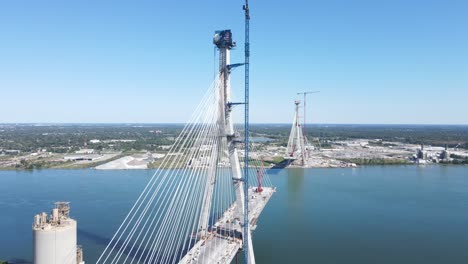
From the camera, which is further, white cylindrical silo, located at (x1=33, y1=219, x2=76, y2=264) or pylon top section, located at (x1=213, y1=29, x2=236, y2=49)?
pylon top section, located at (x1=213, y1=29, x2=236, y2=49)

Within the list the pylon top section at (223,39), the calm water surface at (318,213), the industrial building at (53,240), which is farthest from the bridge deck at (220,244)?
the pylon top section at (223,39)

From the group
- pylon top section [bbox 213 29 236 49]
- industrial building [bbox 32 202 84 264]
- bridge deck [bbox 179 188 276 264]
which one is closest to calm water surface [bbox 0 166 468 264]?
bridge deck [bbox 179 188 276 264]

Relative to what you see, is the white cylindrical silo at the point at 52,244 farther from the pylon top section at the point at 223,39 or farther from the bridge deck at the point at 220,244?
the pylon top section at the point at 223,39

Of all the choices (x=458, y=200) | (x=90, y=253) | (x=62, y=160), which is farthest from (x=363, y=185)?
(x=62, y=160)

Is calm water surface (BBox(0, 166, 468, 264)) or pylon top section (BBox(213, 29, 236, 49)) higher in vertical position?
pylon top section (BBox(213, 29, 236, 49))

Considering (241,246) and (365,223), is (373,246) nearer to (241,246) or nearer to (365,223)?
(365,223)

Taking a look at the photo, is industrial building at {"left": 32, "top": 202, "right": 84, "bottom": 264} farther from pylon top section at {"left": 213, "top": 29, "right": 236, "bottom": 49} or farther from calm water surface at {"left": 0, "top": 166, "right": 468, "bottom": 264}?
pylon top section at {"left": 213, "top": 29, "right": 236, "bottom": 49}

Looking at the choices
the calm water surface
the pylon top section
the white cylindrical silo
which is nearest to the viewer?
the white cylindrical silo

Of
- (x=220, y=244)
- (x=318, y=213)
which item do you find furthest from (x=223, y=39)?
(x=318, y=213)
